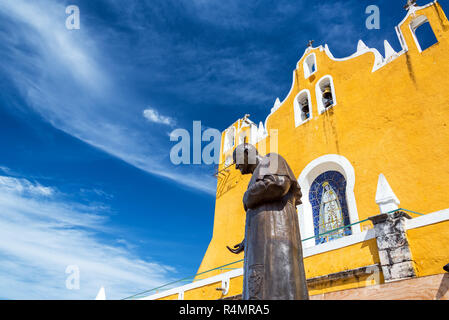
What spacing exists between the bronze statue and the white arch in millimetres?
5632

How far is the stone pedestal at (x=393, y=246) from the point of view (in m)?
5.57

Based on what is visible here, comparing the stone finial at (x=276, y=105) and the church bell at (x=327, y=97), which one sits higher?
the stone finial at (x=276, y=105)

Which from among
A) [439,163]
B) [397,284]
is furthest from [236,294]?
[439,163]

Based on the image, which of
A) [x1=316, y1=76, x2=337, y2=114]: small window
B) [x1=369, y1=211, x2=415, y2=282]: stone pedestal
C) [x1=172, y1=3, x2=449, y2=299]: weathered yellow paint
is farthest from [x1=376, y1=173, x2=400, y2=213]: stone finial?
[x1=316, y1=76, x2=337, y2=114]: small window

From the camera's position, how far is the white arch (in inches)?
345

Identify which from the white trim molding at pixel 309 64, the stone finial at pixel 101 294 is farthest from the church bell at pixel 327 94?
the stone finial at pixel 101 294

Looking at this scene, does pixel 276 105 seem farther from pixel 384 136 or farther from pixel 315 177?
pixel 384 136

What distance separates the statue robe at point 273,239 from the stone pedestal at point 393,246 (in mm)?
3332

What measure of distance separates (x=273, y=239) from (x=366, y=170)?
6701 mm

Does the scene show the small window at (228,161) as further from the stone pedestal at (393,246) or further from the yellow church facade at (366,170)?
the stone pedestal at (393,246)

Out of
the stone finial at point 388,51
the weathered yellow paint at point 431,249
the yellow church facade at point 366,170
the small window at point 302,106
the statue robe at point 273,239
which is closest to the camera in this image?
the statue robe at point 273,239
